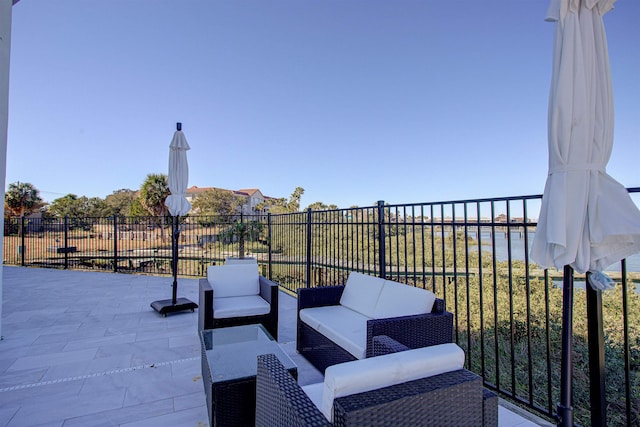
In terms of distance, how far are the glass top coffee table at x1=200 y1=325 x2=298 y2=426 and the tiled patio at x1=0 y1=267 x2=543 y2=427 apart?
0.40 metres

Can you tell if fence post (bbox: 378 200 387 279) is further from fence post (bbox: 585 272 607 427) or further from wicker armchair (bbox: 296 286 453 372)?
fence post (bbox: 585 272 607 427)

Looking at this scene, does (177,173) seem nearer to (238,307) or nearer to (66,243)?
(238,307)

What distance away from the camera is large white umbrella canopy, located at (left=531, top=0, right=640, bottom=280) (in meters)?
1.32

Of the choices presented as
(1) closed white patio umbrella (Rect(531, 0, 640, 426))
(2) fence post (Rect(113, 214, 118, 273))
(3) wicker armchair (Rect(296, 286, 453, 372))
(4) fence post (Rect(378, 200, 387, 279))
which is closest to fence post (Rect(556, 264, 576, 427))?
(1) closed white patio umbrella (Rect(531, 0, 640, 426))

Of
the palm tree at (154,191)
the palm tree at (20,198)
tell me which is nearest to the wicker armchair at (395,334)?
the palm tree at (154,191)

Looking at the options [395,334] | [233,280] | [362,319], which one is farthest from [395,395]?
[233,280]

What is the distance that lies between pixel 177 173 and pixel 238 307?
8.48ft

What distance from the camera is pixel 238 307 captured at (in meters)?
3.46

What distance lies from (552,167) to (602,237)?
0.37 metres

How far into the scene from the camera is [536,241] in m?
1.47

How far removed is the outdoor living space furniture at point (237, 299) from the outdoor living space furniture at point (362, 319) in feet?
1.47

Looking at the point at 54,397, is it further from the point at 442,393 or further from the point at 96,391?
the point at 442,393

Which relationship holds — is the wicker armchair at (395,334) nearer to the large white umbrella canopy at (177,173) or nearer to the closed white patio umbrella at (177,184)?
the closed white patio umbrella at (177,184)

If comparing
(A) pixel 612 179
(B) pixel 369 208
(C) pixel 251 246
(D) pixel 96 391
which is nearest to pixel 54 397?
(D) pixel 96 391
